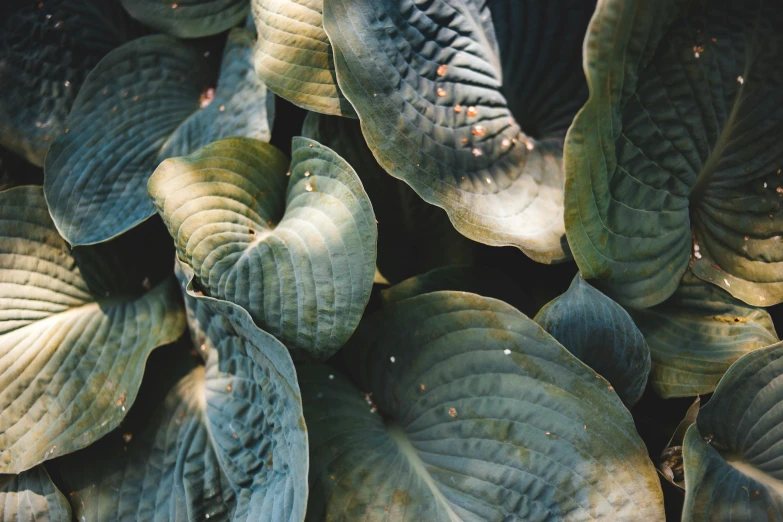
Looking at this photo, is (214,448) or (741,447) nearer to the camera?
(741,447)

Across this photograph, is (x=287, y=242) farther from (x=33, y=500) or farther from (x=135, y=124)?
(x=33, y=500)

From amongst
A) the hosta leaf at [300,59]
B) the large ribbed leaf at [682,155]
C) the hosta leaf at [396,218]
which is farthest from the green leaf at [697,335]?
the hosta leaf at [300,59]

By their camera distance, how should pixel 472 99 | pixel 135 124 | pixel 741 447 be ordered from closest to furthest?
pixel 741 447 < pixel 472 99 < pixel 135 124

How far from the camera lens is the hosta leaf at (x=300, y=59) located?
2.54ft

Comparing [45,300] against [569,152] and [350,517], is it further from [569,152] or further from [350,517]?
[569,152]

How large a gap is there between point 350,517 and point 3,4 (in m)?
0.95

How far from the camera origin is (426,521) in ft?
2.14

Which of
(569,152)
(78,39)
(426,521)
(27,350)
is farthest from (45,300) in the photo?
(569,152)

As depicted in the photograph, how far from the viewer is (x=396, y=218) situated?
0.86 m

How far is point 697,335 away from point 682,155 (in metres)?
0.23

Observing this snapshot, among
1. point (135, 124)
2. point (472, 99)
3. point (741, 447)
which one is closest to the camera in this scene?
point (741, 447)

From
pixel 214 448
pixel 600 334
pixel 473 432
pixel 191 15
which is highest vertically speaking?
pixel 191 15

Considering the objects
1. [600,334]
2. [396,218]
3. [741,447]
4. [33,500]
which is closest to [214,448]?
[33,500]

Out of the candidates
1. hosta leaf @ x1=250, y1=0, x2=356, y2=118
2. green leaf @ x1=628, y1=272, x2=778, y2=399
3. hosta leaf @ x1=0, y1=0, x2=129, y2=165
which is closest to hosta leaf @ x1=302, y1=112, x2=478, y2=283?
hosta leaf @ x1=250, y1=0, x2=356, y2=118
